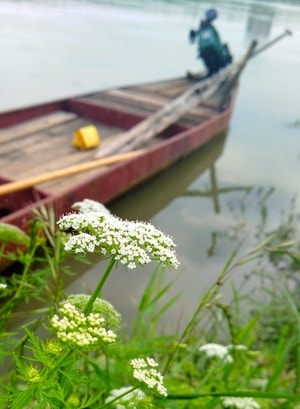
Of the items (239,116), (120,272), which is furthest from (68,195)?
(239,116)

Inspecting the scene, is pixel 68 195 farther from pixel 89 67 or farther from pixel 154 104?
pixel 89 67

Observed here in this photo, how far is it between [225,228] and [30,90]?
222 inches

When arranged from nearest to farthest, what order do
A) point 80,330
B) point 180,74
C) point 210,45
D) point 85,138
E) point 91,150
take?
point 80,330
point 85,138
point 91,150
point 210,45
point 180,74

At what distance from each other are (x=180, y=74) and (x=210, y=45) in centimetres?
335

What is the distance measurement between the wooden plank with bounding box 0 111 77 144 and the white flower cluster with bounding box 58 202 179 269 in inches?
224

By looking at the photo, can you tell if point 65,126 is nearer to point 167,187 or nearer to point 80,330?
point 167,187

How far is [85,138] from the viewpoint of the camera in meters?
6.38

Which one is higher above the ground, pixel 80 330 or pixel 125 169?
pixel 80 330

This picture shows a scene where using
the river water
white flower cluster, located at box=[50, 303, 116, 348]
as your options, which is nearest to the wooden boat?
the river water

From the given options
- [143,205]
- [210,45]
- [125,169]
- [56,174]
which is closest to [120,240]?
[56,174]

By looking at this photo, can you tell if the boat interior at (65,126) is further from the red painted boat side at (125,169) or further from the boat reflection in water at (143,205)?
the boat reflection in water at (143,205)

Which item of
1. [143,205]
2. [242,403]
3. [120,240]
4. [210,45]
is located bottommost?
[143,205]

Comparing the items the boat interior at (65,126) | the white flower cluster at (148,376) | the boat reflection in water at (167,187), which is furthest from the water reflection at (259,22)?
the white flower cluster at (148,376)

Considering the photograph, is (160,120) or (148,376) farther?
(160,120)
